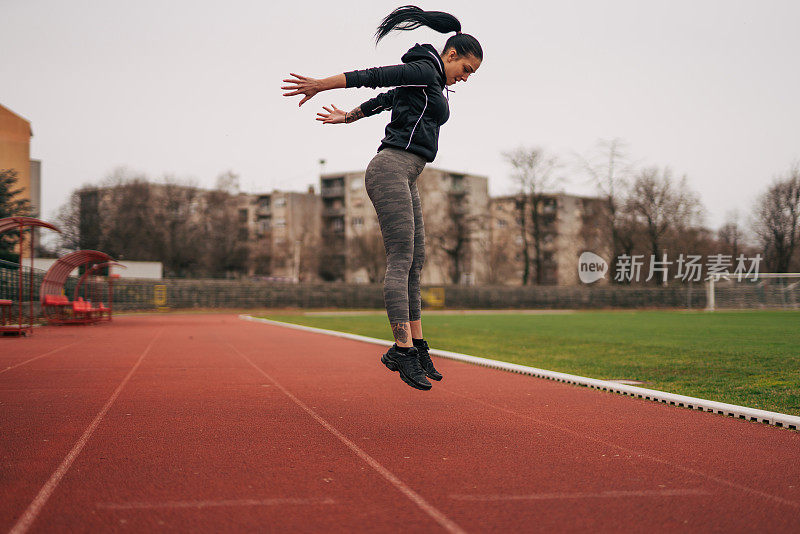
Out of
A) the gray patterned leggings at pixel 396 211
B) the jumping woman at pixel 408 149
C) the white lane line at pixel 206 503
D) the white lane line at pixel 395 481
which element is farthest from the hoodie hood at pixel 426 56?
the white lane line at pixel 206 503

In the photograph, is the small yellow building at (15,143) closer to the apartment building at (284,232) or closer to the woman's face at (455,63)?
the apartment building at (284,232)

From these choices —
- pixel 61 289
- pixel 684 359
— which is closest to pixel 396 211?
pixel 684 359

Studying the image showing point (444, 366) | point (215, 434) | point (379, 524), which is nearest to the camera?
point (379, 524)

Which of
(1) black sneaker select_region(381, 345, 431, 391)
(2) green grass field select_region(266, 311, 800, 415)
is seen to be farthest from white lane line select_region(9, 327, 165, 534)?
(2) green grass field select_region(266, 311, 800, 415)

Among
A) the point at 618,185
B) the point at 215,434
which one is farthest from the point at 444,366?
the point at 618,185

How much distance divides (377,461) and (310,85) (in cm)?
223

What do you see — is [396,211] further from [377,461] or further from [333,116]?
[377,461]

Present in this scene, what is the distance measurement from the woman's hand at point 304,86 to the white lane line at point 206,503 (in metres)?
2.23

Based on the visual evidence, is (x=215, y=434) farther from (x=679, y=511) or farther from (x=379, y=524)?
(x=679, y=511)

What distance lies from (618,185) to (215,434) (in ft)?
187

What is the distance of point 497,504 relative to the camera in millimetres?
3135

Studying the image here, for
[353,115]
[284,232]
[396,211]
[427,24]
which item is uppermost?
[284,232]

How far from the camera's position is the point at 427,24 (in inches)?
177

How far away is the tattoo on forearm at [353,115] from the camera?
16.1ft
